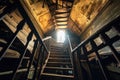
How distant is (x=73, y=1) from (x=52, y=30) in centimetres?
369

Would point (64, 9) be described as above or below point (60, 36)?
below

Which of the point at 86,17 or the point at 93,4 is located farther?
the point at 86,17

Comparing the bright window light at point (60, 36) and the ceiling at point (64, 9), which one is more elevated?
the bright window light at point (60, 36)

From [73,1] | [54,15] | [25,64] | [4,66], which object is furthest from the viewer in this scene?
[54,15]

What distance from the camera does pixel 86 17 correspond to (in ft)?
17.1

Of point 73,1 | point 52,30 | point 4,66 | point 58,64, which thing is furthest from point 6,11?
point 52,30

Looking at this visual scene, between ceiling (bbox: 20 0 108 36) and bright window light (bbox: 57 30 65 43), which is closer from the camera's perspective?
ceiling (bbox: 20 0 108 36)

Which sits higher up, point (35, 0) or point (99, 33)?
point (35, 0)

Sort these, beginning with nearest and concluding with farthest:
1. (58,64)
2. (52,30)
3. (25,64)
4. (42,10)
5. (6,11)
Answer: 1. (6,11)
2. (25,64)
3. (58,64)
4. (42,10)
5. (52,30)

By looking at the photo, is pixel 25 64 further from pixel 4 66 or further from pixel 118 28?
pixel 118 28

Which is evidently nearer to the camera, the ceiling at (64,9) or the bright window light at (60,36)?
the ceiling at (64,9)

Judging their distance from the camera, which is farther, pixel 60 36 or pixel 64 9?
pixel 60 36

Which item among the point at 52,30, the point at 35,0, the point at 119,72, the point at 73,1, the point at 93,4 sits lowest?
the point at 119,72

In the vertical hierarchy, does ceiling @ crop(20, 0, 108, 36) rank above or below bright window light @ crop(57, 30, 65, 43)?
below
